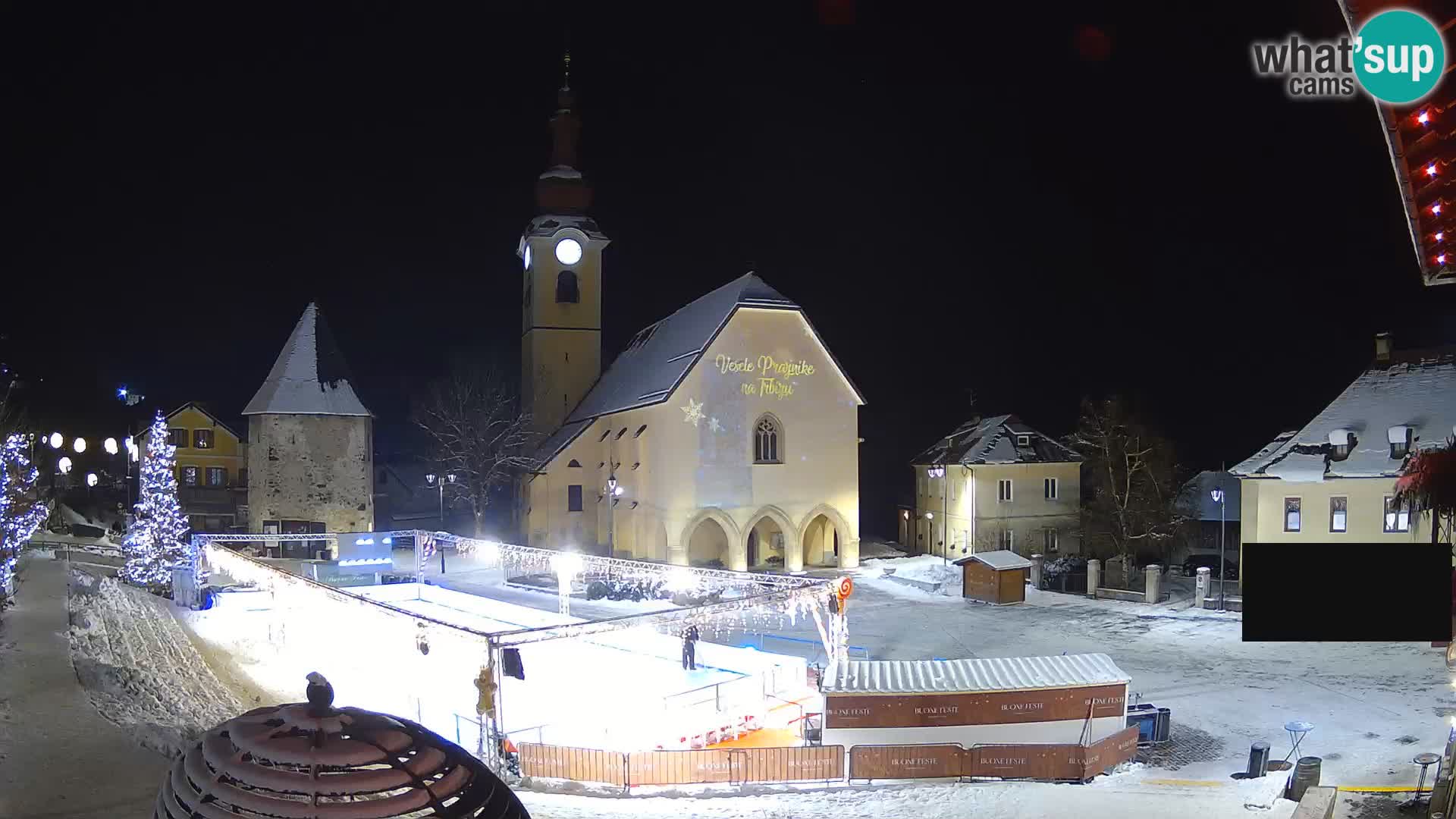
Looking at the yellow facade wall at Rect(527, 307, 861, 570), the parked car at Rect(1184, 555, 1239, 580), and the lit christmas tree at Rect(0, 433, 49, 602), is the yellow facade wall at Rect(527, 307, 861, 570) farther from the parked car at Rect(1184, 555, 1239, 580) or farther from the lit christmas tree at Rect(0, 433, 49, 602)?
the lit christmas tree at Rect(0, 433, 49, 602)

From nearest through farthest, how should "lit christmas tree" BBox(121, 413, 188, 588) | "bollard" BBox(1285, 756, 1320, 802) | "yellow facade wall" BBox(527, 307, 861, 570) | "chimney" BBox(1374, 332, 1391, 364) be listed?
"bollard" BBox(1285, 756, 1320, 802)
"lit christmas tree" BBox(121, 413, 188, 588)
"chimney" BBox(1374, 332, 1391, 364)
"yellow facade wall" BBox(527, 307, 861, 570)

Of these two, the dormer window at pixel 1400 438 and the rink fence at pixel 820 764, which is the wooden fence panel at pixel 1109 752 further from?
the dormer window at pixel 1400 438

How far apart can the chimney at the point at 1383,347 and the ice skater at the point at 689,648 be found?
87.3 feet

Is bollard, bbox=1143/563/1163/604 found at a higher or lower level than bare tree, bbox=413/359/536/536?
lower

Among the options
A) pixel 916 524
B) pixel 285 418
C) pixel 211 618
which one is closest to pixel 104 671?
pixel 211 618

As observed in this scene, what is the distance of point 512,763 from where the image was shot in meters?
12.6

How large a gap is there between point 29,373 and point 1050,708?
56.7 meters

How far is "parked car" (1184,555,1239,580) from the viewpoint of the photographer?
3575 cm

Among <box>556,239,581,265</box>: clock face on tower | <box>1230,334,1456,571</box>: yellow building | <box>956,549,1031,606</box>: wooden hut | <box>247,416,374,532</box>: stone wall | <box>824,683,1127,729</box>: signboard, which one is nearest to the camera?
<box>824,683,1127,729</box>: signboard

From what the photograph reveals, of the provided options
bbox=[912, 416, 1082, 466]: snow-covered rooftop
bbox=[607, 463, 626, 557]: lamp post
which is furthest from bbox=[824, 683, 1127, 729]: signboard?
bbox=[912, 416, 1082, 466]: snow-covered rooftop

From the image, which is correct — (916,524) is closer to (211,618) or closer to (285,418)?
(285,418)

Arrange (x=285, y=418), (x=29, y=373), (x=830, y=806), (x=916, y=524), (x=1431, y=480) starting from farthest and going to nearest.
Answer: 1. (x=29, y=373)
2. (x=916, y=524)
3. (x=285, y=418)
4. (x=830, y=806)
5. (x=1431, y=480)

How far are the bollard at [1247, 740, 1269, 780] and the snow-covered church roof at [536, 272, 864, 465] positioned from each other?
23785mm

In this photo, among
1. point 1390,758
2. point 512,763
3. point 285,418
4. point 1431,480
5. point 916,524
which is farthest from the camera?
point 916,524
